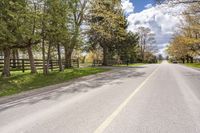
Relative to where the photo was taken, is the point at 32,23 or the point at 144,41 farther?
the point at 144,41

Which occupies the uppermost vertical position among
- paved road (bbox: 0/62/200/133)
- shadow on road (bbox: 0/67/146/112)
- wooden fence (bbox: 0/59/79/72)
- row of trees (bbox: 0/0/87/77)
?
row of trees (bbox: 0/0/87/77)

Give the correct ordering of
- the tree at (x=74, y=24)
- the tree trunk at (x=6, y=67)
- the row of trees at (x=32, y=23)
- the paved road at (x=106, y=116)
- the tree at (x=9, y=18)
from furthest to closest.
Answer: the tree at (x=74, y=24), the tree trunk at (x=6, y=67), the row of trees at (x=32, y=23), the tree at (x=9, y=18), the paved road at (x=106, y=116)

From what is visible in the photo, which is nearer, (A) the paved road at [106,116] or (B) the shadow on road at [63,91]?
(A) the paved road at [106,116]

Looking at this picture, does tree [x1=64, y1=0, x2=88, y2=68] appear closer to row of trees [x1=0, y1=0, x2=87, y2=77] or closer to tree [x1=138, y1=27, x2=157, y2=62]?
row of trees [x1=0, y1=0, x2=87, y2=77]

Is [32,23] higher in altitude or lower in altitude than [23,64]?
higher

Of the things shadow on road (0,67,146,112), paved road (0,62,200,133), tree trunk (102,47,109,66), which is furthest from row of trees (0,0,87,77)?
tree trunk (102,47,109,66)

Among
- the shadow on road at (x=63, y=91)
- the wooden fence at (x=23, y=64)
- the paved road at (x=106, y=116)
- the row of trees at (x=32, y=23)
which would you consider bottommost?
the shadow on road at (x=63, y=91)

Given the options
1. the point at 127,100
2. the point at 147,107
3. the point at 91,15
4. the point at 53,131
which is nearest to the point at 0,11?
the point at 127,100

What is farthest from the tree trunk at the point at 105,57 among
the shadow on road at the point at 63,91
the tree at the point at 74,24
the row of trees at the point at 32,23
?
the shadow on road at the point at 63,91

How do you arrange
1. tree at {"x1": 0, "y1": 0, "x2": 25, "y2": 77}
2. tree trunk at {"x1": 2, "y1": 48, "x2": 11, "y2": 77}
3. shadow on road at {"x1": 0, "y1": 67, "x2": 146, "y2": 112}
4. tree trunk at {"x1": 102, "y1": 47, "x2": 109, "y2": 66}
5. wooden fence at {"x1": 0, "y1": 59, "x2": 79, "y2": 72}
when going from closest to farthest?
shadow on road at {"x1": 0, "y1": 67, "x2": 146, "y2": 112}
tree at {"x1": 0, "y1": 0, "x2": 25, "y2": 77}
tree trunk at {"x1": 2, "y1": 48, "x2": 11, "y2": 77}
wooden fence at {"x1": 0, "y1": 59, "x2": 79, "y2": 72}
tree trunk at {"x1": 102, "y1": 47, "x2": 109, "y2": 66}

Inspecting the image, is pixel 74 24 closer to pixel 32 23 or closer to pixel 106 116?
pixel 32 23

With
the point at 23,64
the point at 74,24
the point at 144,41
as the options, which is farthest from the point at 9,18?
the point at 144,41

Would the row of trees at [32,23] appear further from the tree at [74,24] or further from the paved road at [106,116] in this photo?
the paved road at [106,116]

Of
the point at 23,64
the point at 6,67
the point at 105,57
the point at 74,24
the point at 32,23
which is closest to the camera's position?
the point at 32,23
